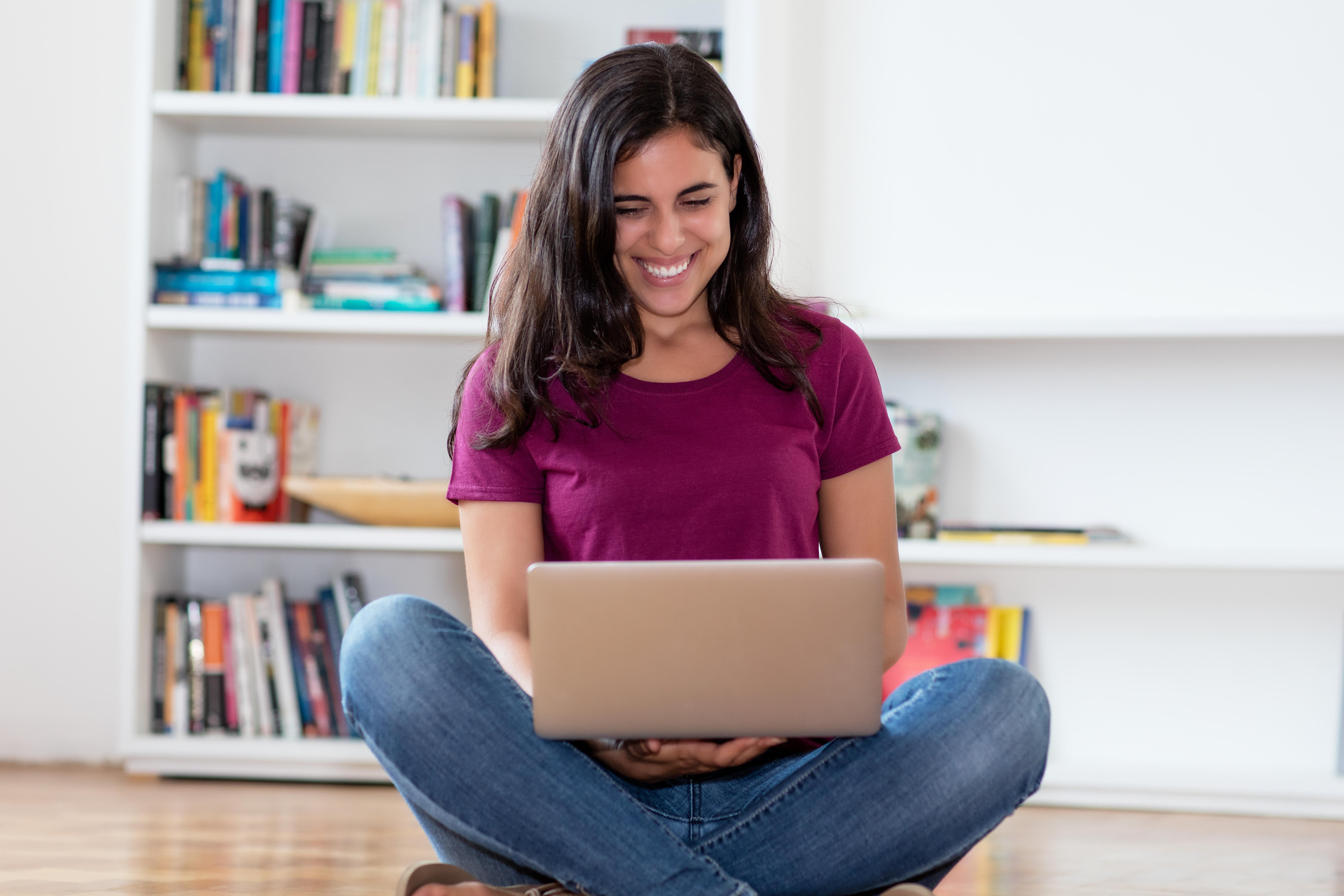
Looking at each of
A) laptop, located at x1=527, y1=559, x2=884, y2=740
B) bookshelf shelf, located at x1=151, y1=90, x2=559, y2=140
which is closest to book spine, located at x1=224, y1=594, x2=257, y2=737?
bookshelf shelf, located at x1=151, y1=90, x2=559, y2=140

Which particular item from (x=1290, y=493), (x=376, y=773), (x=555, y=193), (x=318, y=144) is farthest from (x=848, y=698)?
(x=318, y=144)

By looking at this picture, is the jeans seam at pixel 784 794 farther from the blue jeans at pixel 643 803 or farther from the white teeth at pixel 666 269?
the white teeth at pixel 666 269

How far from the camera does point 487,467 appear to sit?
1381 mm

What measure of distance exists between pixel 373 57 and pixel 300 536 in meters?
0.86

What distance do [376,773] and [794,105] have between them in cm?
143

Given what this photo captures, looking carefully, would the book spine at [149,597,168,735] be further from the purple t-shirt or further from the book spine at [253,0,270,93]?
the purple t-shirt

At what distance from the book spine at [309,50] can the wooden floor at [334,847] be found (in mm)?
1238

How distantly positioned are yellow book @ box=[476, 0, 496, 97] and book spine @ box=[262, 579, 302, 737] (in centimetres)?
97

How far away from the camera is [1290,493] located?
7.57 ft

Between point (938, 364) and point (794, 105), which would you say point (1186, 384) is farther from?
point (794, 105)

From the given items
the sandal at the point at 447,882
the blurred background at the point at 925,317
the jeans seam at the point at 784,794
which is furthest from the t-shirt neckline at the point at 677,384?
the blurred background at the point at 925,317

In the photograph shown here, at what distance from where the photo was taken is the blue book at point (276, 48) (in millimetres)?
2322

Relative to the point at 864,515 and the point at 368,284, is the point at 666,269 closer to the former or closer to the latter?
the point at 864,515

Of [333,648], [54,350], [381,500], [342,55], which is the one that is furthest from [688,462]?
[54,350]
